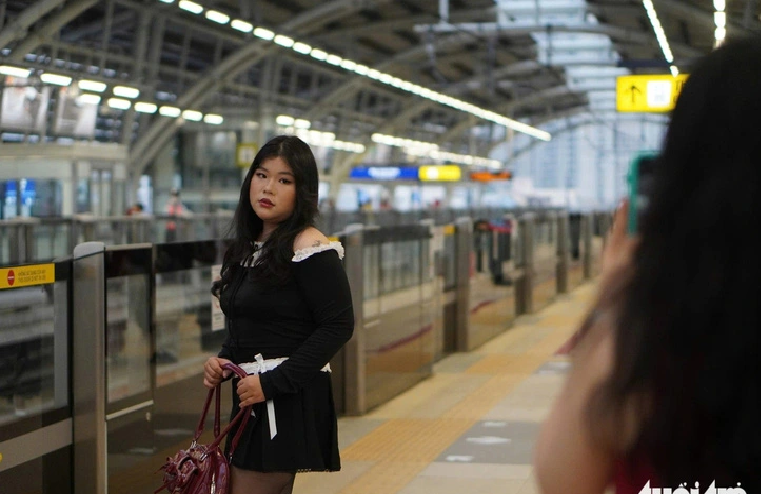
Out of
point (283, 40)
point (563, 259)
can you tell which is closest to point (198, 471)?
point (563, 259)

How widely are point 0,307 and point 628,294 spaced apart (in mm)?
3565

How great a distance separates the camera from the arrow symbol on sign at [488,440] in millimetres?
7582

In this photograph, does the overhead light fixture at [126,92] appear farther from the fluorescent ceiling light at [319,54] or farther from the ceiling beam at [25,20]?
the fluorescent ceiling light at [319,54]

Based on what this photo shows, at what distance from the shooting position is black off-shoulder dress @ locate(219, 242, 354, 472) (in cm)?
316

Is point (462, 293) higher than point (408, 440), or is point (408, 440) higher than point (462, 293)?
point (462, 293)

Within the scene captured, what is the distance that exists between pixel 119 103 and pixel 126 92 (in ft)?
1.08

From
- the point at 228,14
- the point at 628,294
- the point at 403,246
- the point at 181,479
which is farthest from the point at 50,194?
the point at 628,294

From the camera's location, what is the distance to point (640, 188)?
130cm

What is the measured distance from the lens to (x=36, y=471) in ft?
15.4

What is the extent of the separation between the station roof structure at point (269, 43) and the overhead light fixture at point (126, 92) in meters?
0.09

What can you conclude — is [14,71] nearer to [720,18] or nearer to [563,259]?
[563,259]

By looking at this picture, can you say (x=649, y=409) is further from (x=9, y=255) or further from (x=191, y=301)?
(x=9, y=255)

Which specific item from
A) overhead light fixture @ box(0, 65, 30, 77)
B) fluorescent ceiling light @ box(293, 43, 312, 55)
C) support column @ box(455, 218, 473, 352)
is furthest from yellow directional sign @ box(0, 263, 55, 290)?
fluorescent ceiling light @ box(293, 43, 312, 55)

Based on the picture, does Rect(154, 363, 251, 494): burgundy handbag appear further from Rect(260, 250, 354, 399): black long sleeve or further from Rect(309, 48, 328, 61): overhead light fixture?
Rect(309, 48, 328, 61): overhead light fixture
